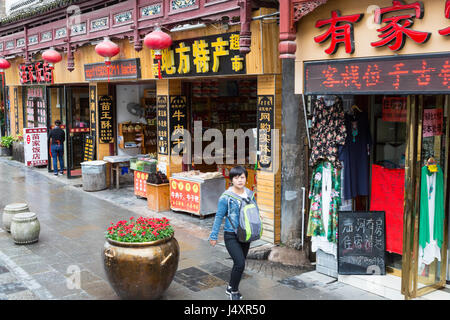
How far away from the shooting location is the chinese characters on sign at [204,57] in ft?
31.8

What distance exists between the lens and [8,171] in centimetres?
1842

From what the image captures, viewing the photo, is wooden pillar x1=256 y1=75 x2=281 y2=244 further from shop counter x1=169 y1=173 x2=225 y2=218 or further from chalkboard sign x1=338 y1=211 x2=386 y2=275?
shop counter x1=169 y1=173 x2=225 y2=218

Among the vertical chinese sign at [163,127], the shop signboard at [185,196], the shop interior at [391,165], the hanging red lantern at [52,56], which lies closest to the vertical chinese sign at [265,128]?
the shop interior at [391,165]

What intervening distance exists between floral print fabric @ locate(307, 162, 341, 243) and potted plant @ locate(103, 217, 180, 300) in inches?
101

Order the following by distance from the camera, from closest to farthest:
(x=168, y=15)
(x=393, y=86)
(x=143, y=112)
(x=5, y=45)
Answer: (x=393, y=86), (x=168, y=15), (x=143, y=112), (x=5, y=45)

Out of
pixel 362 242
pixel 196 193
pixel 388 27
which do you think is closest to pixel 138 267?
pixel 362 242

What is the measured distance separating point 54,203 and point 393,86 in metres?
9.88

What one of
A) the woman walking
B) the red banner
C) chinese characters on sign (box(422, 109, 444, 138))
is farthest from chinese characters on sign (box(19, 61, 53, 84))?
chinese characters on sign (box(422, 109, 444, 138))

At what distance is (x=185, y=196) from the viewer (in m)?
11.7

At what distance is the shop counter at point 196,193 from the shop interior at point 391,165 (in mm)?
3864

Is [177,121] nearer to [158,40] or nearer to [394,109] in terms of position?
[158,40]

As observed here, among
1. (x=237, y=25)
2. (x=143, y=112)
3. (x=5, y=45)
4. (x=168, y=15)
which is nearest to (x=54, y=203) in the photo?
(x=143, y=112)

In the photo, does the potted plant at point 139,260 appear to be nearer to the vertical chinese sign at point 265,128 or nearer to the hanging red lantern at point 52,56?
the vertical chinese sign at point 265,128

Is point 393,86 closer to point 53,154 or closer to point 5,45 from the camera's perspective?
point 53,154
